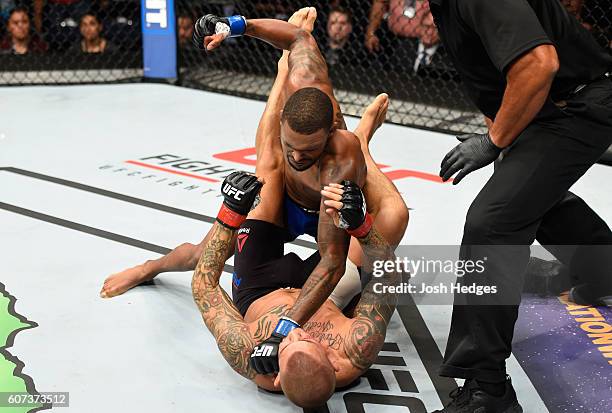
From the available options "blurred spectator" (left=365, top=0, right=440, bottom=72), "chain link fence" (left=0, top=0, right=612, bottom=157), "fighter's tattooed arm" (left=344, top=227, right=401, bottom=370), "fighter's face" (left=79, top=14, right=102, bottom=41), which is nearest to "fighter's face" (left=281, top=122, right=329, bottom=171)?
"fighter's tattooed arm" (left=344, top=227, right=401, bottom=370)

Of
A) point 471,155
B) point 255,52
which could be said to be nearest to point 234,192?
point 471,155

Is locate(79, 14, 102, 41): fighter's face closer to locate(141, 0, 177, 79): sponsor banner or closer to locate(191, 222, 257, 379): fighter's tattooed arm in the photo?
locate(141, 0, 177, 79): sponsor banner

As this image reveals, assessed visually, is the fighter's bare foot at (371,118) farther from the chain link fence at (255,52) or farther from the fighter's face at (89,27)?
the fighter's face at (89,27)

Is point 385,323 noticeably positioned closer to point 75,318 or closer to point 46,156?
point 75,318

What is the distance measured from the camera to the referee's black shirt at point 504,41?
1.77 meters

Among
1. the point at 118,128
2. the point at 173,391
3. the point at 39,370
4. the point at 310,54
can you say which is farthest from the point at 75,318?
the point at 118,128

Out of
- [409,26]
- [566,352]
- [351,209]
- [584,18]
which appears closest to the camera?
[351,209]

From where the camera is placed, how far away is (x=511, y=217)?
1.89m

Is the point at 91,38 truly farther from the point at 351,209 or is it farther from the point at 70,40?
the point at 351,209

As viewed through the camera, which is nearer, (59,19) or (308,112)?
(308,112)

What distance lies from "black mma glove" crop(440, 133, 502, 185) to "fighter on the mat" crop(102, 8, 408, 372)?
0.23 m

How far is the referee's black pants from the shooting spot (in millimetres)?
1873

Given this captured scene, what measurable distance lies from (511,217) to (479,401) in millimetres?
410

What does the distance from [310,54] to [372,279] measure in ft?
2.81
